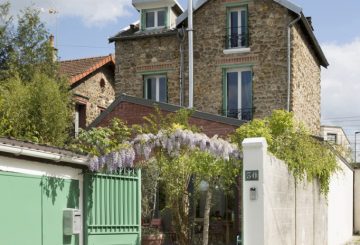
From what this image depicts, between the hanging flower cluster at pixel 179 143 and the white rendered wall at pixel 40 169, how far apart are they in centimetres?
162

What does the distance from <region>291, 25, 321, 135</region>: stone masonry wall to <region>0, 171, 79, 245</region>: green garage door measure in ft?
45.6

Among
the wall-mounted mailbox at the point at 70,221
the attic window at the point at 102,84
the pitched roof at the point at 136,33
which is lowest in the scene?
the wall-mounted mailbox at the point at 70,221

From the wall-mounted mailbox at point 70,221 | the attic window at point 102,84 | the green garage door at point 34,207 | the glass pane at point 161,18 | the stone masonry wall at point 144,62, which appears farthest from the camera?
the attic window at point 102,84

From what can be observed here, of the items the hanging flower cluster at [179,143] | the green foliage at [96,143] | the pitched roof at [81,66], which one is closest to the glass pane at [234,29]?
the pitched roof at [81,66]

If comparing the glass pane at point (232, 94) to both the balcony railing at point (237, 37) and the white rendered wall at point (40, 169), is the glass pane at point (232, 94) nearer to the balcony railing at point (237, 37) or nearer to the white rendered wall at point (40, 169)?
the balcony railing at point (237, 37)

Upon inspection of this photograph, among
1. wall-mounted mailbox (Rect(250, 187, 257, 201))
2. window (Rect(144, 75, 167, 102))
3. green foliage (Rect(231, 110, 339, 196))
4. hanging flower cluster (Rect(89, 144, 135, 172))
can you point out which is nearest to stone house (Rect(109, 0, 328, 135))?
window (Rect(144, 75, 167, 102))

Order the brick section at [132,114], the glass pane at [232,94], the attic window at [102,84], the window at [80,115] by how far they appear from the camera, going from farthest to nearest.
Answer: the attic window at [102,84], the window at [80,115], the glass pane at [232,94], the brick section at [132,114]

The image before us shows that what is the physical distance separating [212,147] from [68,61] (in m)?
17.3

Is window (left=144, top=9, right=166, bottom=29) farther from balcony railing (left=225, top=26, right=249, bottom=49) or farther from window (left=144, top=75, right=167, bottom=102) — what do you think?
balcony railing (left=225, top=26, right=249, bottom=49)

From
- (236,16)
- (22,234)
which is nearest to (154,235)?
(22,234)

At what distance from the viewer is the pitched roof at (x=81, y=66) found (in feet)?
84.6

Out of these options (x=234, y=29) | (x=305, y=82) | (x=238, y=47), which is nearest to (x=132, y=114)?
(x=238, y=47)

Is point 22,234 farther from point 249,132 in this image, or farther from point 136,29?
point 136,29

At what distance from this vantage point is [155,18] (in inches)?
972
